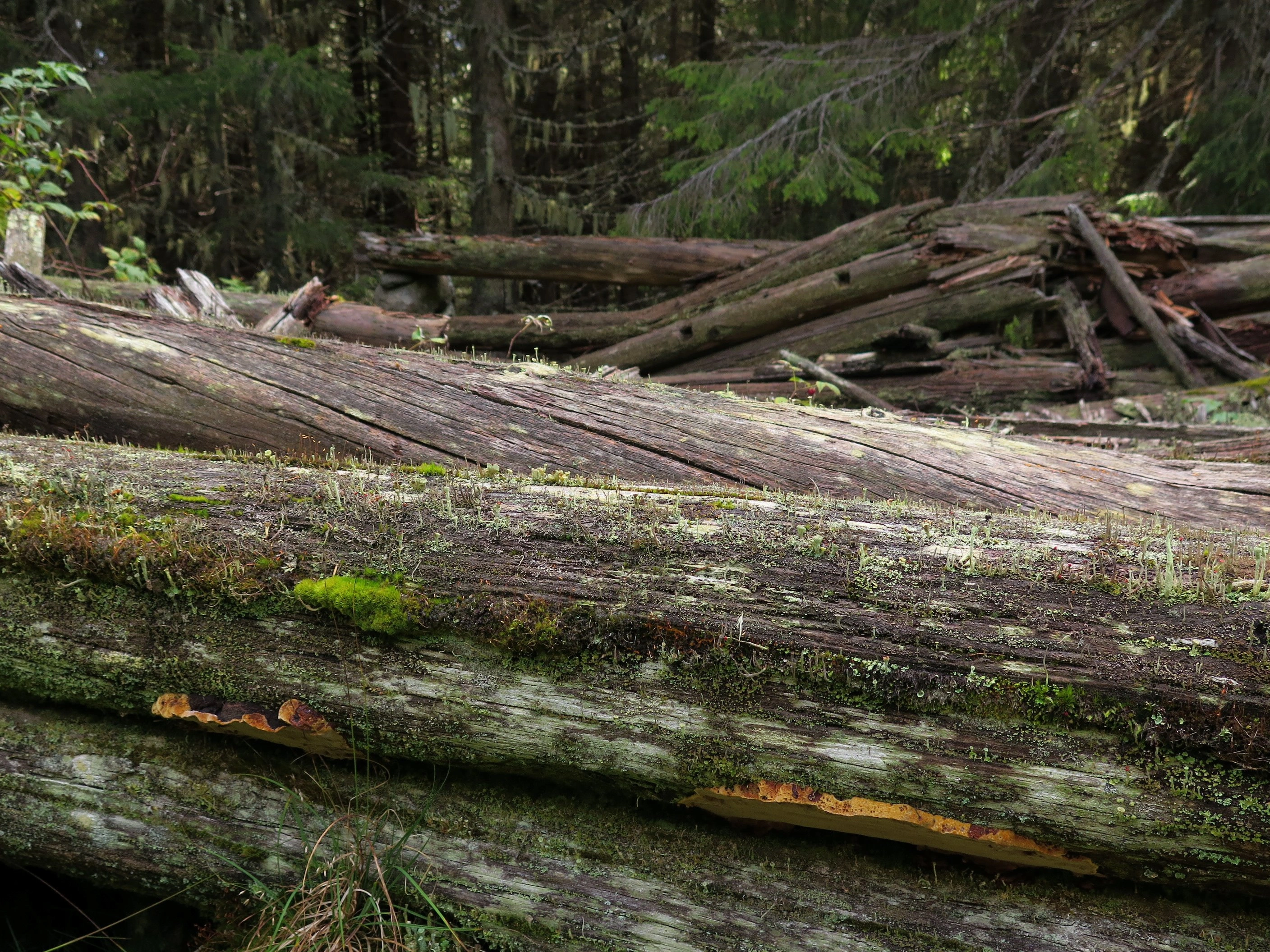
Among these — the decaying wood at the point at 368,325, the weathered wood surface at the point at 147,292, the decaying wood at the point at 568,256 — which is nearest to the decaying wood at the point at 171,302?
the weathered wood surface at the point at 147,292

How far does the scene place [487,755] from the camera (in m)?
2.38

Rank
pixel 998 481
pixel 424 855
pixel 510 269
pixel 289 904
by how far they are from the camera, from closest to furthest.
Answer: pixel 289 904
pixel 424 855
pixel 998 481
pixel 510 269

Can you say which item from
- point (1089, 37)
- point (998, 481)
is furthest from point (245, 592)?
point (1089, 37)

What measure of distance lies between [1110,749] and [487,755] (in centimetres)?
187

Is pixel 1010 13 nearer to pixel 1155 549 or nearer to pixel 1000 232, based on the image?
pixel 1000 232

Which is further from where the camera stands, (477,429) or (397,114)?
(397,114)

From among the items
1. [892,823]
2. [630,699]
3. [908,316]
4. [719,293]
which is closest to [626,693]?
[630,699]

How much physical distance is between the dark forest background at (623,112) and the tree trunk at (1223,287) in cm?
321

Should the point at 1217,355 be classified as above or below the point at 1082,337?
below

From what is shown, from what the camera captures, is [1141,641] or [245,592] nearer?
[1141,641]

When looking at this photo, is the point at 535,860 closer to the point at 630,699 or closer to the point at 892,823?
the point at 630,699

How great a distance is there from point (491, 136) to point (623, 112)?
15.8 ft

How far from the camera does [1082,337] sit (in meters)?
7.79

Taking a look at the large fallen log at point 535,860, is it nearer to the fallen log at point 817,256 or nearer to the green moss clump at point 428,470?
the green moss clump at point 428,470
